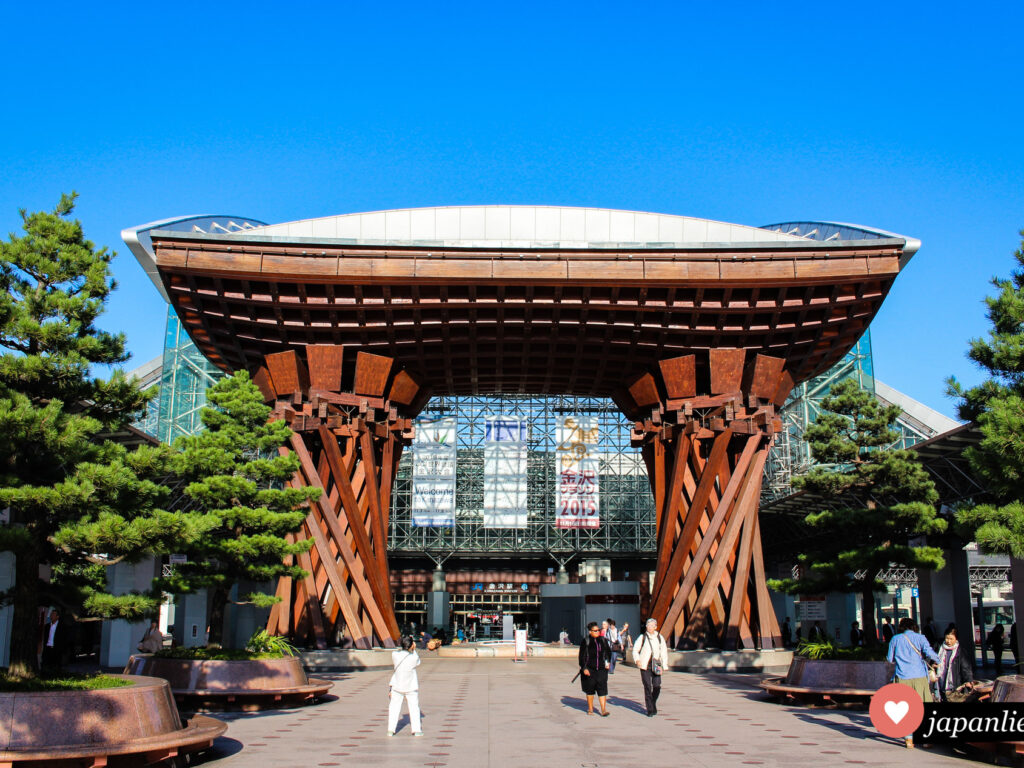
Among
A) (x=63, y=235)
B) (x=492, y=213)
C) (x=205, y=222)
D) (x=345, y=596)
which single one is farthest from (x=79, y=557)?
(x=205, y=222)

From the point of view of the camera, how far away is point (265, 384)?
22.2 metres

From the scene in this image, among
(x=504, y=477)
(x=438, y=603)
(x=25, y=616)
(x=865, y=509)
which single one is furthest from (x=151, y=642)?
(x=438, y=603)

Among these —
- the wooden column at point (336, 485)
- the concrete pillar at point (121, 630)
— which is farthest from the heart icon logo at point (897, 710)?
the concrete pillar at point (121, 630)

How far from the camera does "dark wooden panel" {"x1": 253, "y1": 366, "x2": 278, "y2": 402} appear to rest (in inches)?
869

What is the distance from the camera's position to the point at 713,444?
22.0 metres

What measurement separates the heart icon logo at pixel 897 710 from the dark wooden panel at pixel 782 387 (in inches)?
582

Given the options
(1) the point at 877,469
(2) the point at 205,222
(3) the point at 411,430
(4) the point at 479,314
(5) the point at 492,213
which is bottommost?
(1) the point at 877,469

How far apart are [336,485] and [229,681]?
9696 millimetres

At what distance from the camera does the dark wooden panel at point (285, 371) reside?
71.8 ft

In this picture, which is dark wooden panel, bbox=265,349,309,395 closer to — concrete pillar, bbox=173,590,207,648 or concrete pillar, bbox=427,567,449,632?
concrete pillar, bbox=173,590,207,648

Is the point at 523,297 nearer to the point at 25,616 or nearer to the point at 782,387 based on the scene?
the point at 782,387

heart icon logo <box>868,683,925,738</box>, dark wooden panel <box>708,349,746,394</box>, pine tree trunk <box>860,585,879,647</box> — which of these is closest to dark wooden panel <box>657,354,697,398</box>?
dark wooden panel <box>708,349,746,394</box>

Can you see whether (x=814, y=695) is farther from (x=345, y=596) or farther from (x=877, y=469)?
(x=345, y=596)

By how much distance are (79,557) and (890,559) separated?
12.8m
